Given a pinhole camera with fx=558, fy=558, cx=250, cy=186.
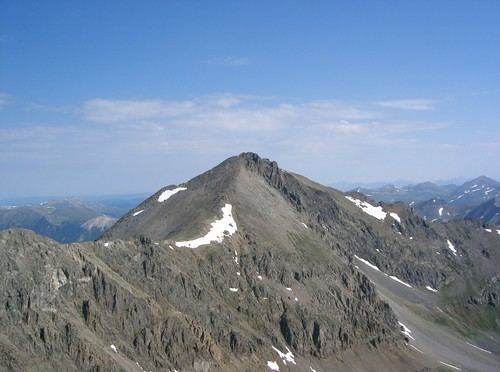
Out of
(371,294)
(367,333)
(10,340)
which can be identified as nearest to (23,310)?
(10,340)

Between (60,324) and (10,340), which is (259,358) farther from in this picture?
(10,340)

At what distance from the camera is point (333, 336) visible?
537ft

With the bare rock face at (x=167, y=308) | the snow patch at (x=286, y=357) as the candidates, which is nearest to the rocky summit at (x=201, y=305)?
the bare rock face at (x=167, y=308)

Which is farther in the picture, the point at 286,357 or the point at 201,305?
the point at 286,357

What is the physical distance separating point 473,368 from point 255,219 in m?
88.8

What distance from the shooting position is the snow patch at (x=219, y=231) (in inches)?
6290

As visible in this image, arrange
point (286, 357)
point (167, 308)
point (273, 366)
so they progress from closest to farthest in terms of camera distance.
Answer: point (167, 308), point (273, 366), point (286, 357)

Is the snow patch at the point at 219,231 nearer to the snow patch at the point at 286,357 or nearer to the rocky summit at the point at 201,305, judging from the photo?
the rocky summit at the point at 201,305

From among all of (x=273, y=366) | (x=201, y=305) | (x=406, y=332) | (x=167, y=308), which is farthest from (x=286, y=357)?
(x=406, y=332)

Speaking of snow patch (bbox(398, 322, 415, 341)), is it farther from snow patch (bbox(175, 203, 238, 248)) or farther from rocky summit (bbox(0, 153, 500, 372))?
snow patch (bbox(175, 203, 238, 248))

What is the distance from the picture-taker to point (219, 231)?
17238 centimetres

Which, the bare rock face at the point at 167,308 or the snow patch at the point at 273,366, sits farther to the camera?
the snow patch at the point at 273,366

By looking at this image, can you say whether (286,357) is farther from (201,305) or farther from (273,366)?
(201,305)

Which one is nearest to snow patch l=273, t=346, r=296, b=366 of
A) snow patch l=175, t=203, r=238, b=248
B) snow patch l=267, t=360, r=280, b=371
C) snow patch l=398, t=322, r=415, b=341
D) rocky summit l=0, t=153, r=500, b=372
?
rocky summit l=0, t=153, r=500, b=372
